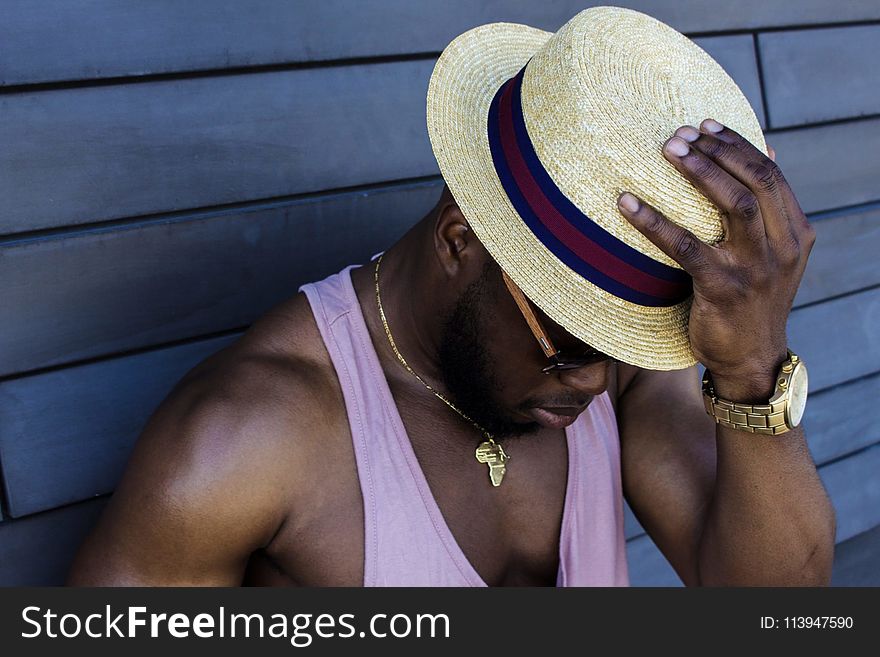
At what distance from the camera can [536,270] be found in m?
1.50

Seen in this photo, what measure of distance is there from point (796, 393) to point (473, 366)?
1.82 ft

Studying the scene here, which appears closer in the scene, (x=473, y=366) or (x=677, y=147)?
(x=677, y=147)

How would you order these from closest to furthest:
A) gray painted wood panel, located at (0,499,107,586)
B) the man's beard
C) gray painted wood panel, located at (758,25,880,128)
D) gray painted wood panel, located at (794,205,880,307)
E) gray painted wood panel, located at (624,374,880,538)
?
the man's beard < gray painted wood panel, located at (0,499,107,586) < gray painted wood panel, located at (758,25,880,128) < gray painted wood panel, located at (794,205,880,307) < gray painted wood panel, located at (624,374,880,538)

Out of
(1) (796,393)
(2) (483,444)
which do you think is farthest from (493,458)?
(1) (796,393)

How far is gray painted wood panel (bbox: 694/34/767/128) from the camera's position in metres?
2.78

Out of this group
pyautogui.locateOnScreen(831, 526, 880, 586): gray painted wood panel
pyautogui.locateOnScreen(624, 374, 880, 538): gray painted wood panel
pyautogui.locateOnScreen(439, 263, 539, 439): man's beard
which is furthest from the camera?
pyautogui.locateOnScreen(831, 526, 880, 586): gray painted wood panel

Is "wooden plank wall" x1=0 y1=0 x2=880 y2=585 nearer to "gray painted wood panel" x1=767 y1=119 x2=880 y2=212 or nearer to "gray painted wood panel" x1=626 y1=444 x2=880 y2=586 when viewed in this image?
"gray painted wood panel" x1=767 y1=119 x2=880 y2=212

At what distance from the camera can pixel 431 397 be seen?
1.92 metres

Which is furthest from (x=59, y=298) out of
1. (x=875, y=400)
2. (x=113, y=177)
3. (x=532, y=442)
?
(x=875, y=400)

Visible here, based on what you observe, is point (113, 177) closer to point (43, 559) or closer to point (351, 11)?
point (351, 11)

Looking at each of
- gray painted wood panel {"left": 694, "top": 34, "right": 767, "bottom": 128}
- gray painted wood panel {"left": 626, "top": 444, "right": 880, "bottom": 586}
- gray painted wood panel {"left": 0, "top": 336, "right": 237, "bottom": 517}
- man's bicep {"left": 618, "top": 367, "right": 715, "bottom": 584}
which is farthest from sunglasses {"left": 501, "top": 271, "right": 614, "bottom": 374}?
gray painted wood panel {"left": 626, "top": 444, "right": 880, "bottom": 586}

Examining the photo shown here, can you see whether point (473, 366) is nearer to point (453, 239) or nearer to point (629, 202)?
point (453, 239)

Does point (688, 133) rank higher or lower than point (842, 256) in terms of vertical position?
lower

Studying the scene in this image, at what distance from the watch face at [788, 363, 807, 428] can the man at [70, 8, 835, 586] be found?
2cm
